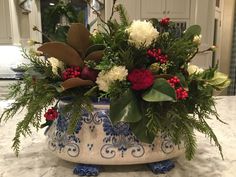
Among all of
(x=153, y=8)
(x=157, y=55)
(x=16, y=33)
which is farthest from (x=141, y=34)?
(x=16, y=33)

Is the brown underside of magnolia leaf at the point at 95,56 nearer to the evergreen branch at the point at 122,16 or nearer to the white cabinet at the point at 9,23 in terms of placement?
the evergreen branch at the point at 122,16

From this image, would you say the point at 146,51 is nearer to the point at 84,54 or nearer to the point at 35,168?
the point at 84,54

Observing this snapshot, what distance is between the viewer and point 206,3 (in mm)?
3408

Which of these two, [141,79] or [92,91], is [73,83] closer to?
[92,91]

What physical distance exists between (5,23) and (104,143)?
11.5 feet

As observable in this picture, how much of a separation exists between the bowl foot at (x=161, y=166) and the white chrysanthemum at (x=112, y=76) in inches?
9.2

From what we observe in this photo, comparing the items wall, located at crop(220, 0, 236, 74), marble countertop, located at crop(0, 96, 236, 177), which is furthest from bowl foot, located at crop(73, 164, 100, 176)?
wall, located at crop(220, 0, 236, 74)

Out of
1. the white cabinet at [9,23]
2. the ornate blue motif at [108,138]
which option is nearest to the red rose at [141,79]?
the ornate blue motif at [108,138]

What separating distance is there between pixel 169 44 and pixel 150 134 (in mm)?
211

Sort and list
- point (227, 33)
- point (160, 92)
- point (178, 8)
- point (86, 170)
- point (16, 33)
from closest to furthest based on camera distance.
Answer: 1. point (160, 92)
2. point (86, 170)
3. point (178, 8)
4. point (16, 33)
5. point (227, 33)

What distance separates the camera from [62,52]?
0.60m

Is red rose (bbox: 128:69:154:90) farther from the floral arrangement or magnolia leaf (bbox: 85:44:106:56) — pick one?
magnolia leaf (bbox: 85:44:106:56)

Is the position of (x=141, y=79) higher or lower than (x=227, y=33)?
lower

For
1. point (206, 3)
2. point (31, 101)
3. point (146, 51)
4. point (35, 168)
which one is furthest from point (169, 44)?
point (206, 3)
